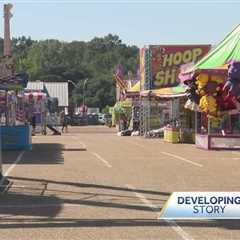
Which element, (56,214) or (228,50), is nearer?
(56,214)

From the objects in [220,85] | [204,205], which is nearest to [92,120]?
[220,85]

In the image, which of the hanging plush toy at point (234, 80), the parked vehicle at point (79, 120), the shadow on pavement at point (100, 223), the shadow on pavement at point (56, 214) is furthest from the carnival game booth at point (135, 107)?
the hanging plush toy at point (234, 80)

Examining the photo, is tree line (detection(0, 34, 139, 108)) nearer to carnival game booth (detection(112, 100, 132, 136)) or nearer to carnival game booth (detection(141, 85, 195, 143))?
carnival game booth (detection(112, 100, 132, 136))

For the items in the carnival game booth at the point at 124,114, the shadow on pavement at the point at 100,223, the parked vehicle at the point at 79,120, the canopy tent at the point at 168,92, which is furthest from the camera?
the parked vehicle at the point at 79,120

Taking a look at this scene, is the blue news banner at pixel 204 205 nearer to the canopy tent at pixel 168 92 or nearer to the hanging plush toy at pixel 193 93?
the hanging plush toy at pixel 193 93

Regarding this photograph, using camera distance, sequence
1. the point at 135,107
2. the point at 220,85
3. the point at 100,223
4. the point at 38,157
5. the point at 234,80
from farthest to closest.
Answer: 1. the point at 135,107
2. the point at 38,157
3. the point at 100,223
4. the point at 220,85
5. the point at 234,80

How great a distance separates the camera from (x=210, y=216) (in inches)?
332

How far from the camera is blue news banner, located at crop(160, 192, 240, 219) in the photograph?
834 centimetres

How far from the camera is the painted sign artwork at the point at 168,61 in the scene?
148 feet

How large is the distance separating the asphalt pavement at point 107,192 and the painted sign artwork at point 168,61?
18384 millimetres

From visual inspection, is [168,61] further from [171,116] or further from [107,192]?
[107,192]

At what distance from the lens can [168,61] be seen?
45406 millimetres

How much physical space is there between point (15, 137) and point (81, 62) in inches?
5687

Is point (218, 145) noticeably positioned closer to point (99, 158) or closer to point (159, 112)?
point (99, 158)
